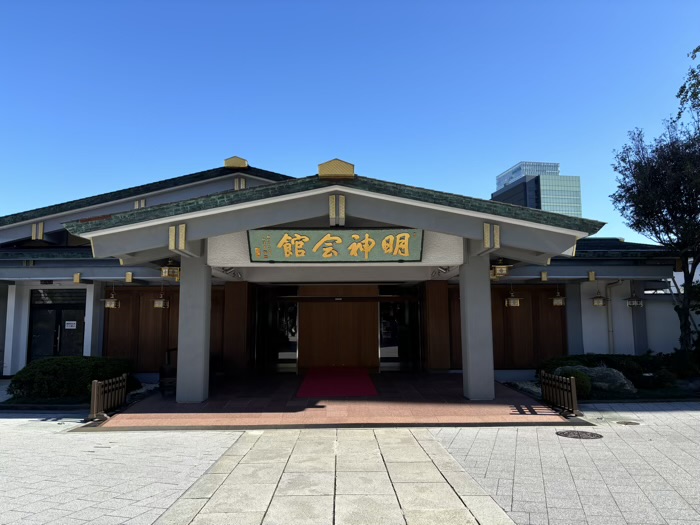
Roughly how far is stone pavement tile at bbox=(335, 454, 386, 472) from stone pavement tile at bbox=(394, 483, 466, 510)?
0.74 m

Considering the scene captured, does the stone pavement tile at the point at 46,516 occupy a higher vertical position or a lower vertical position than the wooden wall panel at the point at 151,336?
lower

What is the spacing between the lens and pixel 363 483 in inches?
230

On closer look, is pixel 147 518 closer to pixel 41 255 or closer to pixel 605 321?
pixel 41 255

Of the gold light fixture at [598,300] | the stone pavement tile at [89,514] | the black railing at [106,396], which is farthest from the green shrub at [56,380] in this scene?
the gold light fixture at [598,300]

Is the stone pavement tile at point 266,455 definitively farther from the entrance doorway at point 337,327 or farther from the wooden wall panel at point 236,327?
the entrance doorway at point 337,327

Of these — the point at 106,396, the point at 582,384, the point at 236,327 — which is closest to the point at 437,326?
the point at 582,384

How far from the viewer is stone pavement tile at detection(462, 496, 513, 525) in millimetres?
4766

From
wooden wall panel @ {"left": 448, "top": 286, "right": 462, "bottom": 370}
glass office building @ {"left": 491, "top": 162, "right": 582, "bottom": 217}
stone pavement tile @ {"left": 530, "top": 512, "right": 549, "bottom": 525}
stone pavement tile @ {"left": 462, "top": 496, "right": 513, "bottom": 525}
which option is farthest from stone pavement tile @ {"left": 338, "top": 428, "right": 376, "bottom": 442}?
glass office building @ {"left": 491, "top": 162, "right": 582, "bottom": 217}

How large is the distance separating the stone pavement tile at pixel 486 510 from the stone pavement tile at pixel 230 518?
7.04 feet

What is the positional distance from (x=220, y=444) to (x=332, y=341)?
893 cm

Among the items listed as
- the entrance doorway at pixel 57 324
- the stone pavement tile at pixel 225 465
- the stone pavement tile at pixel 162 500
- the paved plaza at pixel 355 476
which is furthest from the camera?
the entrance doorway at pixel 57 324

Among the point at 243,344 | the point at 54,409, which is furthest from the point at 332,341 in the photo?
the point at 54,409

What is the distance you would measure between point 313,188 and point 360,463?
201 inches

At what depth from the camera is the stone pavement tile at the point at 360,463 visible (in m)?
6.42
